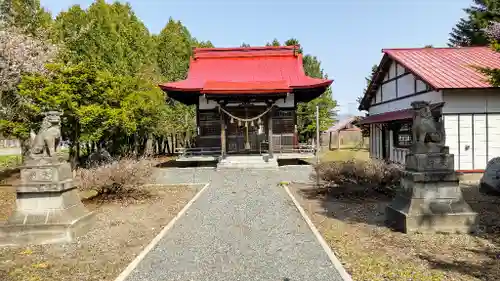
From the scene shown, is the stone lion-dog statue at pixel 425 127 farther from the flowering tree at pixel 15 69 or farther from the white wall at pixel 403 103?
the flowering tree at pixel 15 69

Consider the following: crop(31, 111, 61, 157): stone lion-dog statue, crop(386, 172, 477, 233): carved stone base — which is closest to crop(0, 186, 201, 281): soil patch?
crop(31, 111, 61, 157): stone lion-dog statue

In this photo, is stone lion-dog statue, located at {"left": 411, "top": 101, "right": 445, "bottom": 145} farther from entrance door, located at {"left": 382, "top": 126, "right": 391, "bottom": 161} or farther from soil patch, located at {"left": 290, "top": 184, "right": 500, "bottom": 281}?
entrance door, located at {"left": 382, "top": 126, "right": 391, "bottom": 161}

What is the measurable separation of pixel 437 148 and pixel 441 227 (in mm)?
1553

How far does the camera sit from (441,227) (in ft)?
21.9

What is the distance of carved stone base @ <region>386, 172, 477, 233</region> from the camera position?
21.9ft

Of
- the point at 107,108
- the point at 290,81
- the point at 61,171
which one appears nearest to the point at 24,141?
the point at 107,108

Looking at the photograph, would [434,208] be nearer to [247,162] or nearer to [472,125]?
[472,125]

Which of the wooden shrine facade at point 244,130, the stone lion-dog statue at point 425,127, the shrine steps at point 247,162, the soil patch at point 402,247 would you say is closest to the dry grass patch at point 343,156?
the wooden shrine facade at point 244,130

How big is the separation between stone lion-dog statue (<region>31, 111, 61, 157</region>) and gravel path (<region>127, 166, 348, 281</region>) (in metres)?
3.04

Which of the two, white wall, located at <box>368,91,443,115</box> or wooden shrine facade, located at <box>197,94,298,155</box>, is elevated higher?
white wall, located at <box>368,91,443,115</box>

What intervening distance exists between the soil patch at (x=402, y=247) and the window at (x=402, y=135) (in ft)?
26.6

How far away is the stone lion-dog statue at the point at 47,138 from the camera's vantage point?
7.12 meters

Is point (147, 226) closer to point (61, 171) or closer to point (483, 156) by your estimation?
point (61, 171)

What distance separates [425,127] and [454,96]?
9113 millimetres
